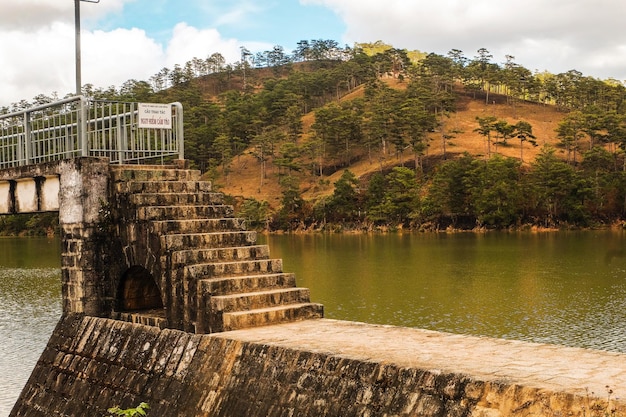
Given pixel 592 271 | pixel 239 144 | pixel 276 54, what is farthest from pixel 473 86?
pixel 592 271

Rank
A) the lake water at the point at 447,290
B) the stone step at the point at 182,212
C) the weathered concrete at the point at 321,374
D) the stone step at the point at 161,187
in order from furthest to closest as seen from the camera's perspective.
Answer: the lake water at the point at 447,290, the stone step at the point at 161,187, the stone step at the point at 182,212, the weathered concrete at the point at 321,374

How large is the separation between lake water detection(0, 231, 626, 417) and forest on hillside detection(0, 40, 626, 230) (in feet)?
49.6

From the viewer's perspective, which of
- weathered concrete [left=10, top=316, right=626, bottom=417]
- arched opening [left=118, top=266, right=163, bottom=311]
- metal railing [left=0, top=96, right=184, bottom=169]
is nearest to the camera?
weathered concrete [left=10, top=316, right=626, bottom=417]

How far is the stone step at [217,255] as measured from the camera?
11492mm

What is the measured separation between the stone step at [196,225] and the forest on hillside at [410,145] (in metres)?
59.6

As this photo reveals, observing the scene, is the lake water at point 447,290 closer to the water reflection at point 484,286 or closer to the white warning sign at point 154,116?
the water reflection at point 484,286

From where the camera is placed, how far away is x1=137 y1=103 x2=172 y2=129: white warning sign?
46.0ft

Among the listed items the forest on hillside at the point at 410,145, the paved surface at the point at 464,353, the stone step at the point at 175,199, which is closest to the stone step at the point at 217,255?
the stone step at the point at 175,199

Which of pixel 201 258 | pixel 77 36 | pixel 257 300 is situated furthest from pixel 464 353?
pixel 77 36

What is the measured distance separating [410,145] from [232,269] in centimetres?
8328

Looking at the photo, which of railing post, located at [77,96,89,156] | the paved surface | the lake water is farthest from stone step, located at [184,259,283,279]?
the lake water

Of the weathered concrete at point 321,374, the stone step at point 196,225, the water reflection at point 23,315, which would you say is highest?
the stone step at point 196,225

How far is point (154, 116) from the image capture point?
562 inches

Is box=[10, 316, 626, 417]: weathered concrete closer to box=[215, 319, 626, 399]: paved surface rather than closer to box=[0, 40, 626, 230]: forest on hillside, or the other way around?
box=[215, 319, 626, 399]: paved surface
